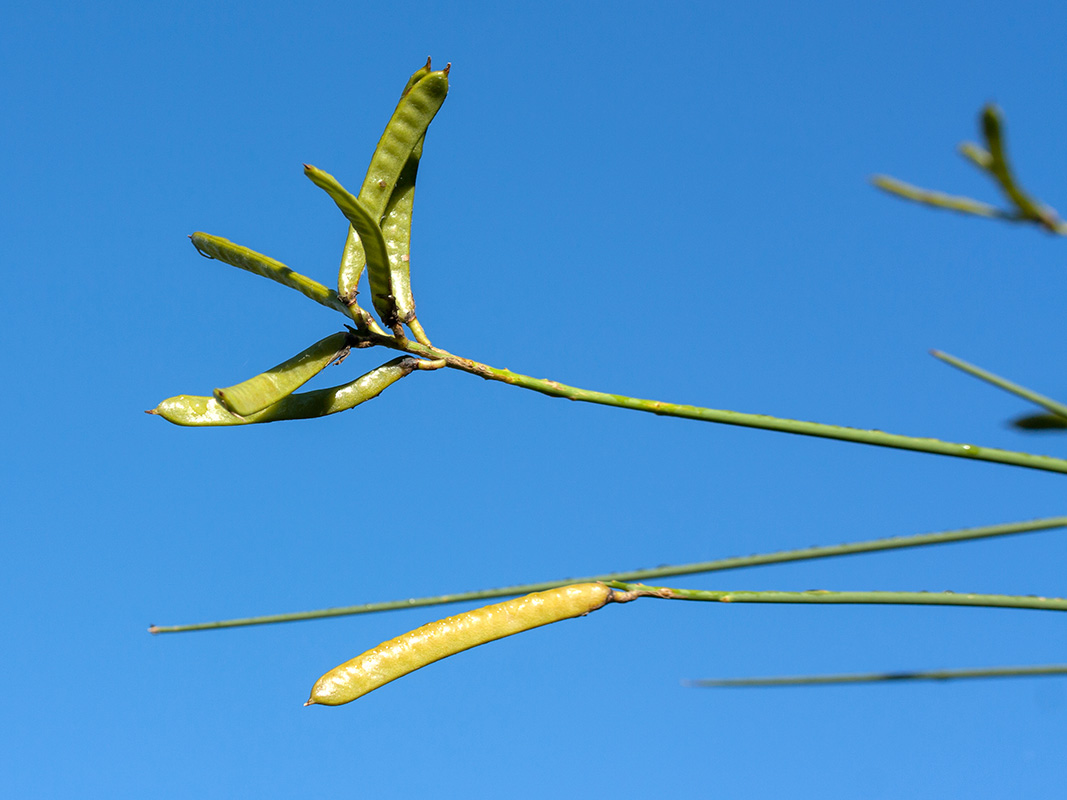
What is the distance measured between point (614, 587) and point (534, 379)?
0.42 meters

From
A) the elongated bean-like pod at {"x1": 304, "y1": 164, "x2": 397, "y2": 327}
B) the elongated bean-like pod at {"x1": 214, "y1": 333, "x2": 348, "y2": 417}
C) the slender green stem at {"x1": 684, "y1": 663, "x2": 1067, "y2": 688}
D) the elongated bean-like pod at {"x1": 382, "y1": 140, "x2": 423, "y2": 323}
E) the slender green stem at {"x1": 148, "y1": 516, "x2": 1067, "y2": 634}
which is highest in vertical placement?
the elongated bean-like pod at {"x1": 382, "y1": 140, "x2": 423, "y2": 323}

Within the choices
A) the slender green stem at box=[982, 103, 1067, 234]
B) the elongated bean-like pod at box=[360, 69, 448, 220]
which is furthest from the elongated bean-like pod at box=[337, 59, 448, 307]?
the slender green stem at box=[982, 103, 1067, 234]

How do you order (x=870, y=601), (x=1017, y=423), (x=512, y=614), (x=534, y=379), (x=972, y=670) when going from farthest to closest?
(x=512, y=614) < (x=534, y=379) < (x=870, y=601) < (x=972, y=670) < (x=1017, y=423)

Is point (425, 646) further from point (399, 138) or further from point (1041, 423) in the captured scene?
point (1041, 423)

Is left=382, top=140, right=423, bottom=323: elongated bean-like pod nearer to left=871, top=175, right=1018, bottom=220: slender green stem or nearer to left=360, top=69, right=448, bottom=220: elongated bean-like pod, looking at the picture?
left=360, top=69, right=448, bottom=220: elongated bean-like pod

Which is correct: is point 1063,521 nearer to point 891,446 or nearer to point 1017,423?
point 891,446

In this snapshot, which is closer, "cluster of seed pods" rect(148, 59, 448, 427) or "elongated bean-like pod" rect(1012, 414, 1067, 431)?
"elongated bean-like pod" rect(1012, 414, 1067, 431)

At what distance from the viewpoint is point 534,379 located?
1563 millimetres

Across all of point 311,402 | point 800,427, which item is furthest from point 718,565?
point 311,402

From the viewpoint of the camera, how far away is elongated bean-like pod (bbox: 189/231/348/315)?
5.79 feet

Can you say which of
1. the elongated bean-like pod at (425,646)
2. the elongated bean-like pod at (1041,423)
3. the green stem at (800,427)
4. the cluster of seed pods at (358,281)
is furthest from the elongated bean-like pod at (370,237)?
the elongated bean-like pod at (1041,423)

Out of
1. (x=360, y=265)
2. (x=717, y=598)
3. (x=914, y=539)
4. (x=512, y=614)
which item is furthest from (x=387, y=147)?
(x=914, y=539)

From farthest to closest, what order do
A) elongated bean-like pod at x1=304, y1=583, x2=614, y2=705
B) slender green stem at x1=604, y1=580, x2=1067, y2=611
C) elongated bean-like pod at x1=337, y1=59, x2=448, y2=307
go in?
elongated bean-like pod at x1=337, y1=59, x2=448, y2=307 → elongated bean-like pod at x1=304, y1=583, x2=614, y2=705 → slender green stem at x1=604, y1=580, x2=1067, y2=611

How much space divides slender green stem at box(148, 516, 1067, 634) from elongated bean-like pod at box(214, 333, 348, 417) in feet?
1.26
